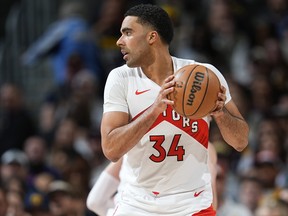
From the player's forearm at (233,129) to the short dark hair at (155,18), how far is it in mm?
744

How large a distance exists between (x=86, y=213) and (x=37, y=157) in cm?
160

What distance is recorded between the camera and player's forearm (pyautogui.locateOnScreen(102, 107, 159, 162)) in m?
6.23

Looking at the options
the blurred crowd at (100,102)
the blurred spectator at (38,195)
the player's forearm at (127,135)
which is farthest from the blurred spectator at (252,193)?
the player's forearm at (127,135)

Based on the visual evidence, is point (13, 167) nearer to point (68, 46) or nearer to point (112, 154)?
point (68, 46)

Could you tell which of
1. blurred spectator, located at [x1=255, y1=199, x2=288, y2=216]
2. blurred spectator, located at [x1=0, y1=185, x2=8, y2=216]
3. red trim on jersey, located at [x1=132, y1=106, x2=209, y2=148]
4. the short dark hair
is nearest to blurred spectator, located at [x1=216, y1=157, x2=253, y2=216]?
blurred spectator, located at [x1=255, y1=199, x2=288, y2=216]

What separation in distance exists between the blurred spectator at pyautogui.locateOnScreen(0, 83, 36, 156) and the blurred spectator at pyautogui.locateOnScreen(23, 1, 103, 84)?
2.38 feet

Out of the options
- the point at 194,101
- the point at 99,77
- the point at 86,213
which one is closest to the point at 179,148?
the point at 194,101

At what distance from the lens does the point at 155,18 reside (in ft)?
21.6

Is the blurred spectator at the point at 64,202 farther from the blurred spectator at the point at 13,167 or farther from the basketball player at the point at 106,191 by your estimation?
the basketball player at the point at 106,191

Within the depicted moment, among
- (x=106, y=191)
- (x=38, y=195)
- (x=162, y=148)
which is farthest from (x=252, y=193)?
(x=162, y=148)

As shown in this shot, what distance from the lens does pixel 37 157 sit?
12164mm

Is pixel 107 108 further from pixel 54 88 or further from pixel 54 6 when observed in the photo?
pixel 54 6

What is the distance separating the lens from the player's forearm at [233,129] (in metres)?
6.37

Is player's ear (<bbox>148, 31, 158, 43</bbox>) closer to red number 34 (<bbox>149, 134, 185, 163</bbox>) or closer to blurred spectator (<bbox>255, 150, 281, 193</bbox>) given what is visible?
red number 34 (<bbox>149, 134, 185, 163</bbox>)
